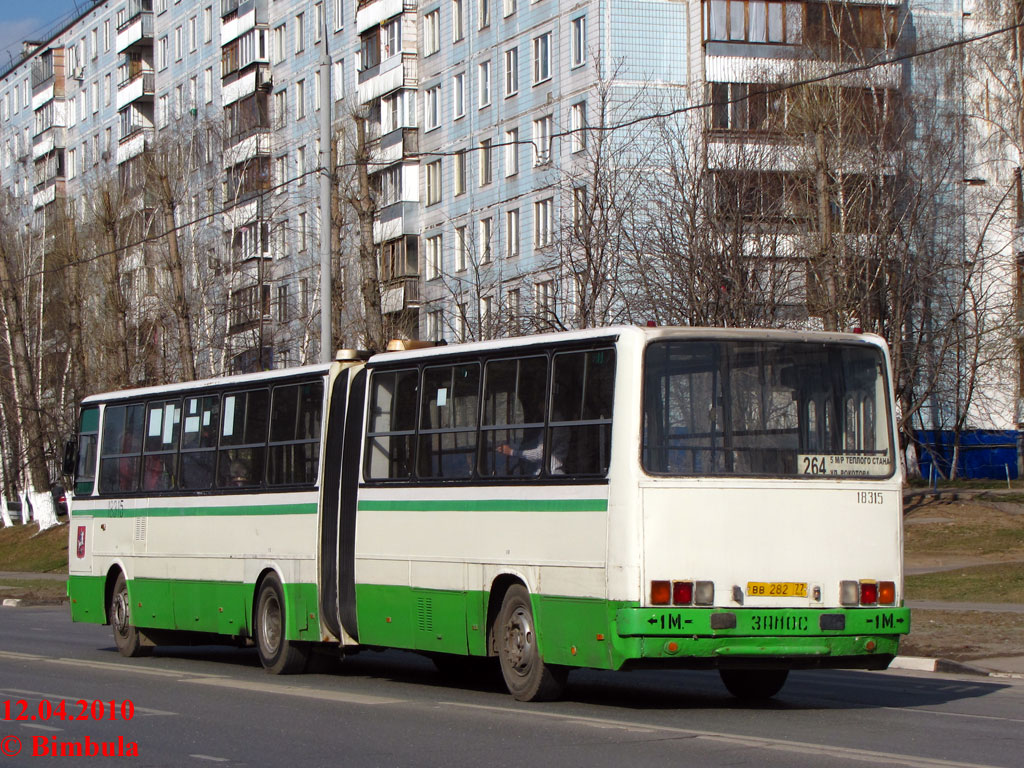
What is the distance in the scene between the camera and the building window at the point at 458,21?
193 ft

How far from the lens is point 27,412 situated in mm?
56594

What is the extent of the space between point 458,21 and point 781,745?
51.1 m

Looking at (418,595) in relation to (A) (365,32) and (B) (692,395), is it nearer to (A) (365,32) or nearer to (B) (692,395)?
(B) (692,395)

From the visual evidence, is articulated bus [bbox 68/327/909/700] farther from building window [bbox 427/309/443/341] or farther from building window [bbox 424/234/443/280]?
building window [bbox 424/234/443/280]

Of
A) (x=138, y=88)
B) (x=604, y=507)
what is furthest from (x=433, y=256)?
(x=604, y=507)

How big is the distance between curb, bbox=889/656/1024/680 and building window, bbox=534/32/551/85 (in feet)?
127

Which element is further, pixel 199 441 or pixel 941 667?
pixel 199 441

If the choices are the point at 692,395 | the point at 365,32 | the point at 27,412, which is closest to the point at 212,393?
the point at 692,395

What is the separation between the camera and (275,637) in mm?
16562

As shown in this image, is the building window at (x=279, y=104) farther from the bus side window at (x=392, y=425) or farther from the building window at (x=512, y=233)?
the bus side window at (x=392, y=425)

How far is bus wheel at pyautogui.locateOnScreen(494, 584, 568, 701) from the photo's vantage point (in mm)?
12969

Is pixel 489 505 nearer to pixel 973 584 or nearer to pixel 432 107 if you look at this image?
pixel 973 584

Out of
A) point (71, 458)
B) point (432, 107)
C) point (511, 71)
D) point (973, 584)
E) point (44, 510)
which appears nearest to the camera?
point (71, 458)

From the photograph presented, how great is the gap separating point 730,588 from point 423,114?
165 ft
